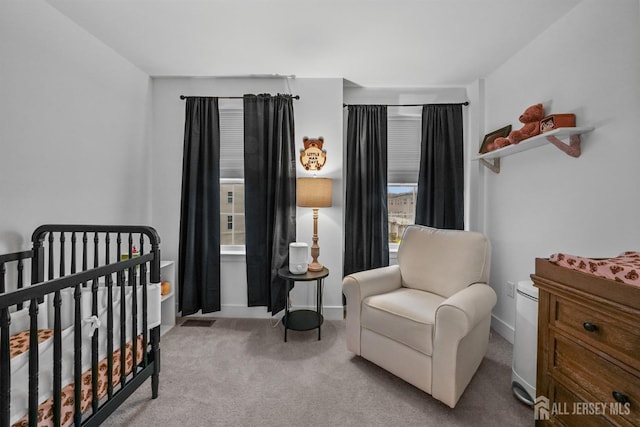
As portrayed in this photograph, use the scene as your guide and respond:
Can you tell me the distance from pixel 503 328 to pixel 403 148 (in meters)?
1.97

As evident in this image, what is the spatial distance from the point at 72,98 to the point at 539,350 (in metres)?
3.23

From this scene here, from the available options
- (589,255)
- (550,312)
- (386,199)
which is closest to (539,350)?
(550,312)

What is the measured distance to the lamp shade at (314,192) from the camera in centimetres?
243

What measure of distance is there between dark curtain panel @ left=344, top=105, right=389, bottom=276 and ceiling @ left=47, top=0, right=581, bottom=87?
453 mm

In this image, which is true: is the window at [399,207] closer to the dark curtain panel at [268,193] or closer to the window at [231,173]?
the dark curtain panel at [268,193]

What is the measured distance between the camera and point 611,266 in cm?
105

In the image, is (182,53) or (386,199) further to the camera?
(386,199)

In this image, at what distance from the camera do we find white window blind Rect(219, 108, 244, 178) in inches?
114

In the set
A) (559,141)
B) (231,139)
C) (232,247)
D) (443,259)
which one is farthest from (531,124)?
(232,247)

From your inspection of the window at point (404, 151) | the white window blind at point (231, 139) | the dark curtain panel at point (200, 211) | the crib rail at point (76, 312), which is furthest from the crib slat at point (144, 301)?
the window at point (404, 151)

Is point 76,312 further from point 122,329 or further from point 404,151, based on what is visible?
point 404,151

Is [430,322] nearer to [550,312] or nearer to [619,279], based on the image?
[550,312]

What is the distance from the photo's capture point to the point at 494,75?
2.64 meters

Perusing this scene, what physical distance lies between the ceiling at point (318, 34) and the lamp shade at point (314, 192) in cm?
106
